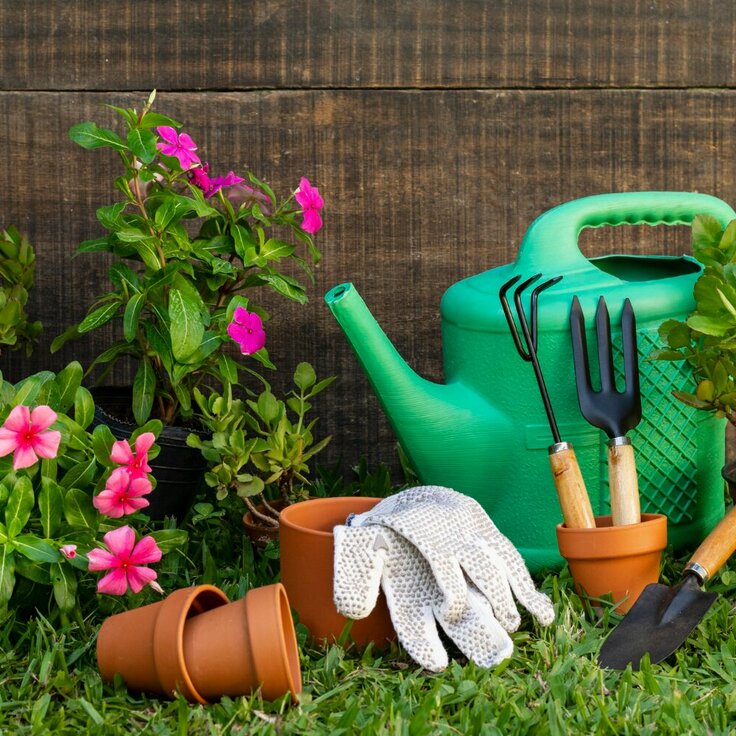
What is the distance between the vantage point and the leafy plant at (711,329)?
143 cm

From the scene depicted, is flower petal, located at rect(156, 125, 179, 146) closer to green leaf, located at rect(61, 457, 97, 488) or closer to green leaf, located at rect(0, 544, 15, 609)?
green leaf, located at rect(61, 457, 97, 488)

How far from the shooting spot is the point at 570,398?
157cm

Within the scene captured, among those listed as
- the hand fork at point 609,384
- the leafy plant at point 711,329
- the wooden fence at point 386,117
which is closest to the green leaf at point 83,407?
the wooden fence at point 386,117

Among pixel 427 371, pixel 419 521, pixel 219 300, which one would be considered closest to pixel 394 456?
pixel 427 371

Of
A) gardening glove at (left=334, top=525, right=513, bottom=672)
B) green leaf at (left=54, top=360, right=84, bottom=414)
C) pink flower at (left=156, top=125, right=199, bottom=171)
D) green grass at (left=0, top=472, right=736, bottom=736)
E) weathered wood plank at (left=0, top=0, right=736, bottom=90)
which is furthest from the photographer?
weathered wood plank at (left=0, top=0, right=736, bottom=90)

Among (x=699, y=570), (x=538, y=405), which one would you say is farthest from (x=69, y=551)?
(x=699, y=570)

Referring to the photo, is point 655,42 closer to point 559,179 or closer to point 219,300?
point 559,179

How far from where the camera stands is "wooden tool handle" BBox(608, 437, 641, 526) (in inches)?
56.4

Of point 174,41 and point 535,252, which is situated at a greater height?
point 174,41

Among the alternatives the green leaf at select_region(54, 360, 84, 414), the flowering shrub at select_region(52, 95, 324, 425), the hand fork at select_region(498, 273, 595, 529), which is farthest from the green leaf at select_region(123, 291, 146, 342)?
the hand fork at select_region(498, 273, 595, 529)

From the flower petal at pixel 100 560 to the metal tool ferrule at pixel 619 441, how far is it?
28.5 inches

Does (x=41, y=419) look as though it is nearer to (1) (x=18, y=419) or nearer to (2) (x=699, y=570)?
(1) (x=18, y=419)

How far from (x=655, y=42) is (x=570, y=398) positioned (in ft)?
2.99

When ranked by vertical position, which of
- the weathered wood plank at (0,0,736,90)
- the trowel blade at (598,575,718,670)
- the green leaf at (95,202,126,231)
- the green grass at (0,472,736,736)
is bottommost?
the green grass at (0,472,736,736)
